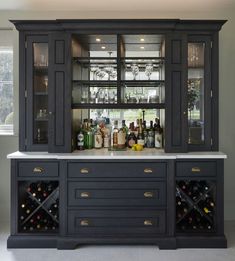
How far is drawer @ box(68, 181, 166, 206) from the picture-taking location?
3670 mm

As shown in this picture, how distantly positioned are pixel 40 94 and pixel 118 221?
60.8 inches

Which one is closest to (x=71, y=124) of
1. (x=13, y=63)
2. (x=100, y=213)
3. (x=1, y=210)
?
(x=100, y=213)

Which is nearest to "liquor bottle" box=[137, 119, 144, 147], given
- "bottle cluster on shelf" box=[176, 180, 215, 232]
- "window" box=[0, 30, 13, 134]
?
"bottle cluster on shelf" box=[176, 180, 215, 232]

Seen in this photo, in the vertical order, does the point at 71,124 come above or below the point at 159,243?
above

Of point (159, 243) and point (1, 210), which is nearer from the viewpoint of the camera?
point (159, 243)

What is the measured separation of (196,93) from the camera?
3924 millimetres

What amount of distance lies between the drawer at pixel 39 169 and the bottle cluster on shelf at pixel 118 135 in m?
0.49

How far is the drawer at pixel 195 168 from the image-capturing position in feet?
12.1

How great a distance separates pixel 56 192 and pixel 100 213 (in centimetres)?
52

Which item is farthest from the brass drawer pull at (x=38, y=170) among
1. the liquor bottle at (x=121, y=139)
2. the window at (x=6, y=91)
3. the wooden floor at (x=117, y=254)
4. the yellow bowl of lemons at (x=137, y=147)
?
the window at (x=6, y=91)

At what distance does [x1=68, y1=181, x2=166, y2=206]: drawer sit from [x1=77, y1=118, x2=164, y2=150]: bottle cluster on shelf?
0.56 meters

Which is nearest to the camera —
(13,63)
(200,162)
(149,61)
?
(200,162)

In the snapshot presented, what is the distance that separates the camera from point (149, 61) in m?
4.07

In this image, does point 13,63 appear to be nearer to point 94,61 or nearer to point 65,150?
point 94,61
